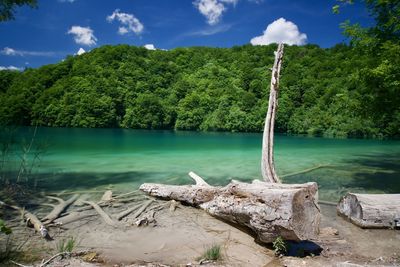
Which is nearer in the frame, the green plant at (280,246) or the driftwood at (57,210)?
the green plant at (280,246)

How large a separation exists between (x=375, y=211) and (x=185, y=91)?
308 feet

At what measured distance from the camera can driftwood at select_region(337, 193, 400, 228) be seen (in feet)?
23.2

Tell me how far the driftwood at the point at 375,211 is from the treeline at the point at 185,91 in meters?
64.7

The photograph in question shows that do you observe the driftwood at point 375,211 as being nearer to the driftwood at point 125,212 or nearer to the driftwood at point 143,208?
the driftwood at point 143,208

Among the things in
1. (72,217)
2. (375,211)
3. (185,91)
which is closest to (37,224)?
(72,217)

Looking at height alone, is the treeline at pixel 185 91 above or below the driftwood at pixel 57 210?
above

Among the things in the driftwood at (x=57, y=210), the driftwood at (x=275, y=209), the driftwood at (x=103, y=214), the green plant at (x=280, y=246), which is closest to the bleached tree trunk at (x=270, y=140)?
the driftwood at (x=275, y=209)

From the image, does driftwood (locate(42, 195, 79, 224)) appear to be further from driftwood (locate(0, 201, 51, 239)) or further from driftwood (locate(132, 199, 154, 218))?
driftwood (locate(132, 199, 154, 218))

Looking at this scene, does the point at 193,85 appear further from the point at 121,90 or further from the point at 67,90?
the point at 67,90

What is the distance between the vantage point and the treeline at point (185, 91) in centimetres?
8075

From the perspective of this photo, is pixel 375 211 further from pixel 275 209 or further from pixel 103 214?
pixel 103 214

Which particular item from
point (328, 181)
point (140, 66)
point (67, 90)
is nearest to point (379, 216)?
point (328, 181)

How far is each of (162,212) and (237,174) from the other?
8066 mm

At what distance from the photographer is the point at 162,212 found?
26.5ft
